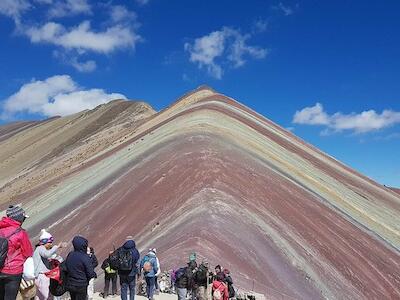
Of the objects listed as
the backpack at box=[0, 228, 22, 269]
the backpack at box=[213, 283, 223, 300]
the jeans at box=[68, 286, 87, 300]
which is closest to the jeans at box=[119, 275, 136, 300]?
the backpack at box=[213, 283, 223, 300]

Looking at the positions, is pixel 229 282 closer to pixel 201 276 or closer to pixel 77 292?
pixel 201 276

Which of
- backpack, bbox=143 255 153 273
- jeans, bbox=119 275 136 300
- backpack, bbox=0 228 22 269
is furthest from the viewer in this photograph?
backpack, bbox=143 255 153 273

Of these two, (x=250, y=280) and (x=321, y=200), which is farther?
(x=321, y=200)

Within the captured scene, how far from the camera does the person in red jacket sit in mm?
7168

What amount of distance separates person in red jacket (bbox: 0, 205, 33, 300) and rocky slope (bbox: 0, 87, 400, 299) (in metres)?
10.8

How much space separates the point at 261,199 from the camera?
28031mm

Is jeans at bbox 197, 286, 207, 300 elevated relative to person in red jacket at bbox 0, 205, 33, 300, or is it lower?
elevated

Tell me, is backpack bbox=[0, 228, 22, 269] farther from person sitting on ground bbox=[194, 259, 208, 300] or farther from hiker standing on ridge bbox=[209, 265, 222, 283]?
hiker standing on ridge bbox=[209, 265, 222, 283]

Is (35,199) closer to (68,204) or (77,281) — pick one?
→ (68,204)

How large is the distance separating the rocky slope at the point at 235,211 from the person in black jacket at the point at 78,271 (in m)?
9.30

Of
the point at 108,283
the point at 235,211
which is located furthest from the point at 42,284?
the point at 235,211

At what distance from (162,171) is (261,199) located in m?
6.96

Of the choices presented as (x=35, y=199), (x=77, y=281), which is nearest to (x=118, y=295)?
(x=77, y=281)

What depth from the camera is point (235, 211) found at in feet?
79.0
